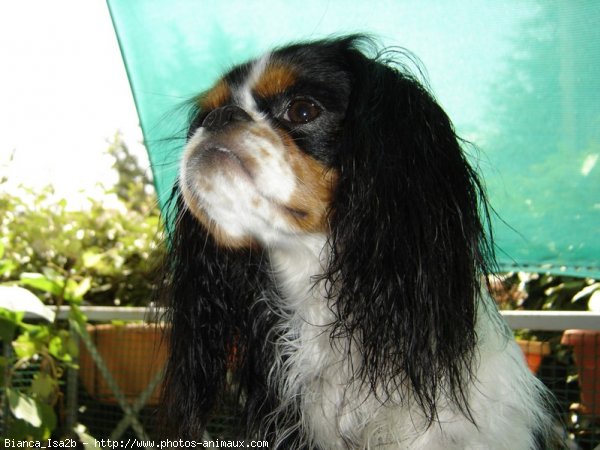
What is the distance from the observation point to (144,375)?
6.92ft

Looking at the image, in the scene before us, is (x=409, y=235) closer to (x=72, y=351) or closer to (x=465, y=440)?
(x=465, y=440)

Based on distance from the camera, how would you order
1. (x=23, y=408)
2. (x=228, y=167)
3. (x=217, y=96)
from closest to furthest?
(x=228, y=167) < (x=217, y=96) < (x=23, y=408)

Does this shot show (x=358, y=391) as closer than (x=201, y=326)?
Yes

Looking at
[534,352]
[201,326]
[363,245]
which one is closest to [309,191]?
[363,245]

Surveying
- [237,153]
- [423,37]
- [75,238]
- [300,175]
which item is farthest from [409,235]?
[75,238]

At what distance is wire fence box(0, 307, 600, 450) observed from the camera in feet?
5.50

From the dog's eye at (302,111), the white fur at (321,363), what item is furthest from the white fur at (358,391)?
the dog's eye at (302,111)

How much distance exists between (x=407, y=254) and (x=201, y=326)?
65 centimetres

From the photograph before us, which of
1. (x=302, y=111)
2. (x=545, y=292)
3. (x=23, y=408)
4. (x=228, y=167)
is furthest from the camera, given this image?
(x=545, y=292)

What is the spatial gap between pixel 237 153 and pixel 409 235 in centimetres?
39

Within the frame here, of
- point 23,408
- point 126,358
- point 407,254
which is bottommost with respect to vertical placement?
point 126,358

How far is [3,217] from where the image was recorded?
7.52ft

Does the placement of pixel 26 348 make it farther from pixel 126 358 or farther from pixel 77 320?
pixel 126 358

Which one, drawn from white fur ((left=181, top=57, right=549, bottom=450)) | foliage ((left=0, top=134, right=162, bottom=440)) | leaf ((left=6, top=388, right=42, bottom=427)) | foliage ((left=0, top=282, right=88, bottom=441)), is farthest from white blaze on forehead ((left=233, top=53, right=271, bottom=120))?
leaf ((left=6, top=388, right=42, bottom=427))
